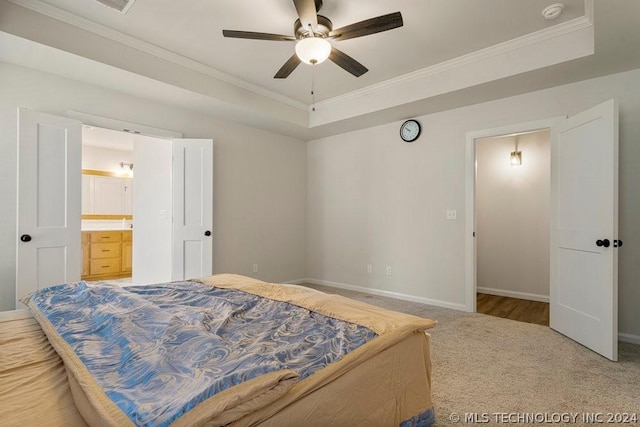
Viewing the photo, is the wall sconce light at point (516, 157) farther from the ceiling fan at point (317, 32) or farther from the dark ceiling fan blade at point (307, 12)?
the dark ceiling fan blade at point (307, 12)

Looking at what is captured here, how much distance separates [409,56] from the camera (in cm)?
339

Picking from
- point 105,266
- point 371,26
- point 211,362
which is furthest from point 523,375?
point 105,266

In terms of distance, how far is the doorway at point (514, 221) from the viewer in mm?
4574

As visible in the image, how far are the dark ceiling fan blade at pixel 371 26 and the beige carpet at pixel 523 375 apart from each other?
2.40 meters

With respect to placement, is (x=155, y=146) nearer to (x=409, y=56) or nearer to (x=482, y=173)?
(x=409, y=56)

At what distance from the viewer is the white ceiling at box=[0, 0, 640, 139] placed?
257 cm

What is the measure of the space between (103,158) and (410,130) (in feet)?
19.9

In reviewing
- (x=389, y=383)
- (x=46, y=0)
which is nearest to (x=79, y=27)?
(x=46, y=0)

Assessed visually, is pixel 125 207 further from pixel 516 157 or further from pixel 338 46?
pixel 516 157

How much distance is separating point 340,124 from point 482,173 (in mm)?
2375

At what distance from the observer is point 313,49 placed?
2387 millimetres

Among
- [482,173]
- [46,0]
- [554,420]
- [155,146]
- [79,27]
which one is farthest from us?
[482,173]

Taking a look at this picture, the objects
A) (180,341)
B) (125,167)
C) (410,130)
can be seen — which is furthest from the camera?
(125,167)

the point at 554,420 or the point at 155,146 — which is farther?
the point at 155,146
